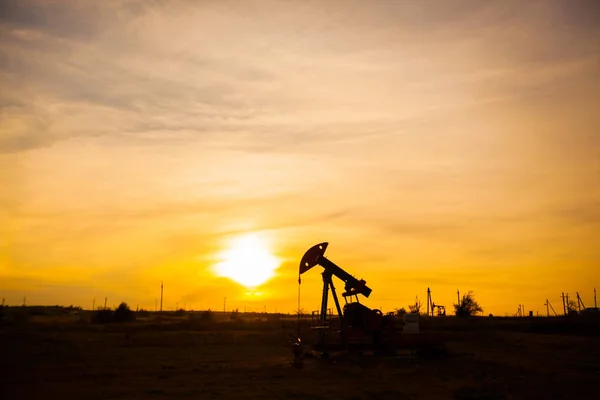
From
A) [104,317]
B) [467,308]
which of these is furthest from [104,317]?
[467,308]

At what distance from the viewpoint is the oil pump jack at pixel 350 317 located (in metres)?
24.2

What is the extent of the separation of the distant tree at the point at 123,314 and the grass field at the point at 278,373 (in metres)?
31.6

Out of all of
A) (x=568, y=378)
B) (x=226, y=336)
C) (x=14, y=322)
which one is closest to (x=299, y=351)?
(x=568, y=378)

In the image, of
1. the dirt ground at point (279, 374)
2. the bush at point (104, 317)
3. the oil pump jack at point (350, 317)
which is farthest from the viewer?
the bush at point (104, 317)

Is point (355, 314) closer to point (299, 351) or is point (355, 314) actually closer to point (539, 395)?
point (299, 351)

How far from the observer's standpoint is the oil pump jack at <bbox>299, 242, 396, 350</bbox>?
79.5ft

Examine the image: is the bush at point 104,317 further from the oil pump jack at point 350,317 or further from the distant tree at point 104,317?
the oil pump jack at point 350,317

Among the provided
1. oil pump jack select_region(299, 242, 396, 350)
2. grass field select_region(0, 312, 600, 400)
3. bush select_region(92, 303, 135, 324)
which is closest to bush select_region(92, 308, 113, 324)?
bush select_region(92, 303, 135, 324)

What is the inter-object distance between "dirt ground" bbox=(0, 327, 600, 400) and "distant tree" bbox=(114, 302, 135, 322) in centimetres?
3291

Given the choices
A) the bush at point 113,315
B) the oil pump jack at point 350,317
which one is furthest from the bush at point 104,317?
the oil pump jack at point 350,317

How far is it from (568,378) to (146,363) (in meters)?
16.4

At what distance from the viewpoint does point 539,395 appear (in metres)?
15.5

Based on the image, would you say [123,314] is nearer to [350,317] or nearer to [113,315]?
[113,315]

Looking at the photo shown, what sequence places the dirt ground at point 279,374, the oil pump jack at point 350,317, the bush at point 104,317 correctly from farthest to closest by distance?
the bush at point 104,317
the oil pump jack at point 350,317
the dirt ground at point 279,374
